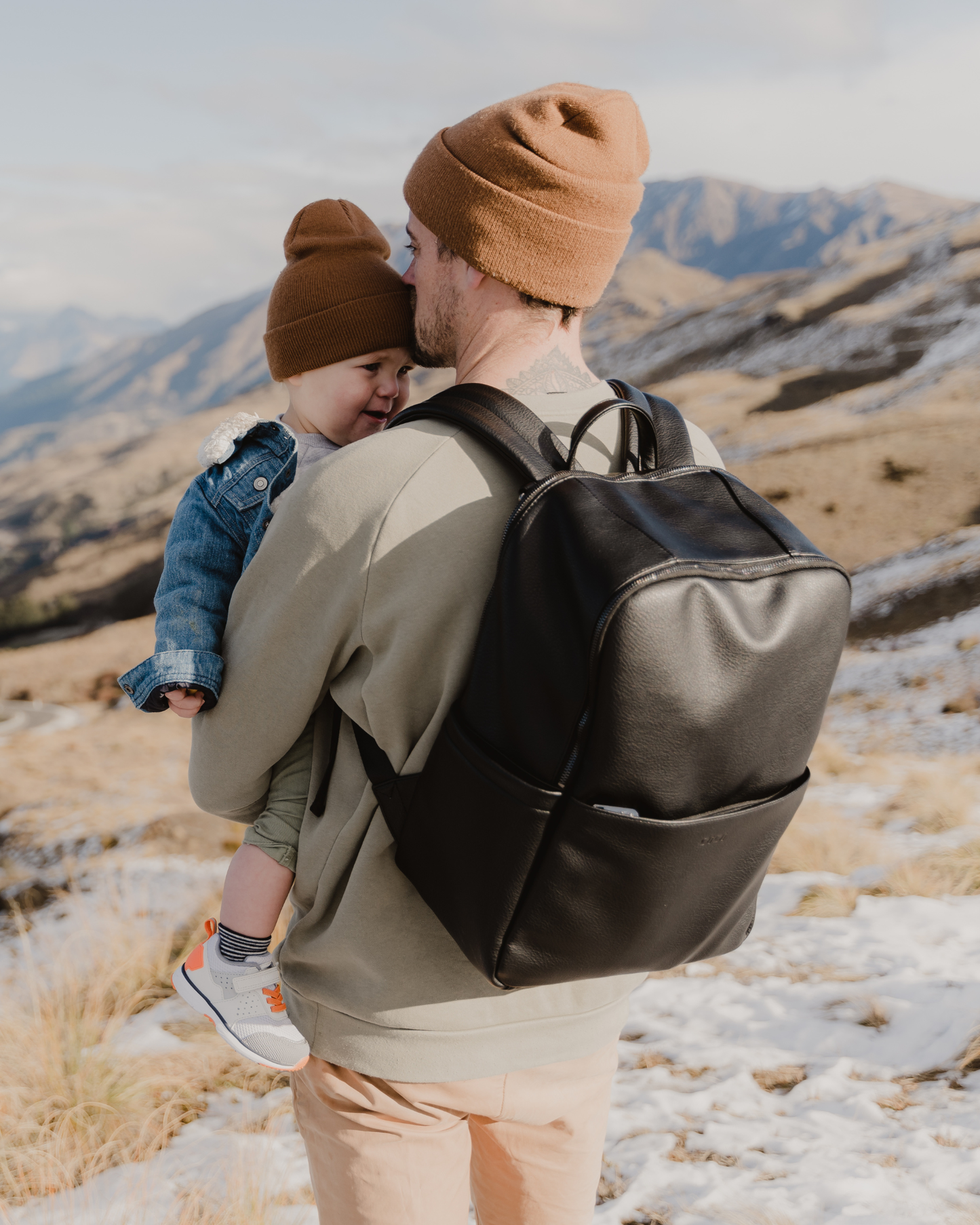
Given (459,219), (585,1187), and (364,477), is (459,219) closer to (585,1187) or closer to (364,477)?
(364,477)

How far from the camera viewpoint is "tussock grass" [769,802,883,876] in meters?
5.62

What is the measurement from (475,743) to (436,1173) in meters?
0.99

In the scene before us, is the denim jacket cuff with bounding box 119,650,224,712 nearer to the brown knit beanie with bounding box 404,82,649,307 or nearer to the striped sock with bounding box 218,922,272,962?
the striped sock with bounding box 218,922,272,962

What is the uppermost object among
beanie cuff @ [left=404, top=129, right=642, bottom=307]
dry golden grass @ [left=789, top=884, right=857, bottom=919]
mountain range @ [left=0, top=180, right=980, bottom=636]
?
beanie cuff @ [left=404, top=129, right=642, bottom=307]

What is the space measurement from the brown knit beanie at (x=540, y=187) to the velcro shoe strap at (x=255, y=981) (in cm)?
155

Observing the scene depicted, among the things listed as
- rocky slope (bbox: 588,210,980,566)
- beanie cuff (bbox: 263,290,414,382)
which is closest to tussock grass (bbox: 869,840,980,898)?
beanie cuff (bbox: 263,290,414,382)

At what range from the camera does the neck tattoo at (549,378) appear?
1.59 meters

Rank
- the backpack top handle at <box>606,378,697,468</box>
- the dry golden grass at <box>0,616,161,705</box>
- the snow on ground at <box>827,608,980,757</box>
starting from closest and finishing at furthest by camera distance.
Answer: the backpack top handle at <box>606,378,697,468</box> < the snow on ground at <box>827,608,980,757</box> < the dry golden grass at <box>0,616,161,705</box>

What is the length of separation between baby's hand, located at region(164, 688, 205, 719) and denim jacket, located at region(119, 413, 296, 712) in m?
0.05

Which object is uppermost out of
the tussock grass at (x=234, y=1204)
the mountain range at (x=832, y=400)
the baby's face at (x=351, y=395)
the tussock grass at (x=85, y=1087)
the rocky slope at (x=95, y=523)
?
the baby's face at (x=351, y=395)

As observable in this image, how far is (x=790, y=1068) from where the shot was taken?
3502 millimetres

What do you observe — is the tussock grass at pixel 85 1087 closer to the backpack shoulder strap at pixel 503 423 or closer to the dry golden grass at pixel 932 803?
the backpack shoulder strap at pixel 503 423

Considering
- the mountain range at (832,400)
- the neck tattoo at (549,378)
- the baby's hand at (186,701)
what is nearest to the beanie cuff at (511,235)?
the neck tattoo at (549,378)

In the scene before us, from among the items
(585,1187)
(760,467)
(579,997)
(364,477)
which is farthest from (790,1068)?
(760,467)
